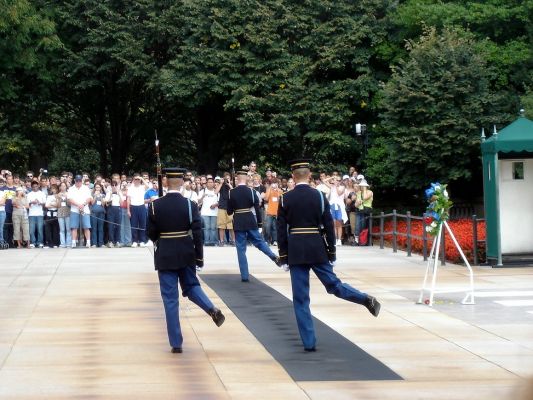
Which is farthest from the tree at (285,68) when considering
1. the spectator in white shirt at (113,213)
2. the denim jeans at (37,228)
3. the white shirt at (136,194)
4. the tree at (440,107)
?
the denim jeans at (37,228)

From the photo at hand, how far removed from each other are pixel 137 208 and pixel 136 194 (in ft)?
1.35

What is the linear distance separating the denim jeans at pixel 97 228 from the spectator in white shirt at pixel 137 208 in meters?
0.71

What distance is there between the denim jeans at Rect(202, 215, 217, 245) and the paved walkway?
29.2 ft

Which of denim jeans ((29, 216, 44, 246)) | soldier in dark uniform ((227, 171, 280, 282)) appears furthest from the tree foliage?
soldier in dark uniform ((227, 171, 280, 282))

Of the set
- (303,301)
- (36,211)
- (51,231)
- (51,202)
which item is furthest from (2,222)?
(303,301)

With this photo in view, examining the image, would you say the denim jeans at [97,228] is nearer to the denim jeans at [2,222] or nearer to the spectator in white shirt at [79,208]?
the spectator in white shirt at [79,208]

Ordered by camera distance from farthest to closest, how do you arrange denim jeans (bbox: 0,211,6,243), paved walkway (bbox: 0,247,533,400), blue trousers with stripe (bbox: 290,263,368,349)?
denim jeans (bbox: 0,211,6,243) < blue trousers with stripe (bbox: 290,263,368,349) < paved walkway (bbox: 0,247,533,400)

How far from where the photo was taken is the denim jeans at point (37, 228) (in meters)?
28.0

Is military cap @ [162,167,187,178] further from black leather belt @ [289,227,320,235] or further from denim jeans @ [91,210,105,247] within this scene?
denim jeans @ [91,210,105,247]

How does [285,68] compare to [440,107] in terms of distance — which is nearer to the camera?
[440,107]

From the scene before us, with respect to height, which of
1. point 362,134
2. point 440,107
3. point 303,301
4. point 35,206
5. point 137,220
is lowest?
point 303,301

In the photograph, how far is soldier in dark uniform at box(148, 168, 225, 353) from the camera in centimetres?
1130

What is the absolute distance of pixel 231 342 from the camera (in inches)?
473

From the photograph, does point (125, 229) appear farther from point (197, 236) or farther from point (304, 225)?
point (304, 225)
